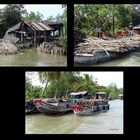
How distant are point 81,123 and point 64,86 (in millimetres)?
309

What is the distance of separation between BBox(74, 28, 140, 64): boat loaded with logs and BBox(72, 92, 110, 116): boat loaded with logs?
0.92 feet

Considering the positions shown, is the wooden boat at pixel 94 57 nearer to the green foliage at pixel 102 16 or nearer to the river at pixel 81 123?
the green foliage at pixel 102 16

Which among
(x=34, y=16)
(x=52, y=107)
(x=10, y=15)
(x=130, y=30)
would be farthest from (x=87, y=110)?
(x=10, y=15)

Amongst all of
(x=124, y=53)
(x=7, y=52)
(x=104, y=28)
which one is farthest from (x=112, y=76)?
(x=7, y=52)

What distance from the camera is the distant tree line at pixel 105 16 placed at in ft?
6.79

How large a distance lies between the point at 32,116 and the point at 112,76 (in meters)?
0.68

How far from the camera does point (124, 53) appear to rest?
2102mm

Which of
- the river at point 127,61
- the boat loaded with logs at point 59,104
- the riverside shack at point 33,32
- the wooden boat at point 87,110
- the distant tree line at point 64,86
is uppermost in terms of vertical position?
the riverside shack at point 33,32

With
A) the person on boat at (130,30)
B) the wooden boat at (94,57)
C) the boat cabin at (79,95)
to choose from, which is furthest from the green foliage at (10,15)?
the person on boat at (130,30)

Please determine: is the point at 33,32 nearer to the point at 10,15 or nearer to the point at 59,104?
the point at 10,15

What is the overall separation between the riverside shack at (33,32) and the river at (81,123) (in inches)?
23.0

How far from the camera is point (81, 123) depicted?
2068 millimetres

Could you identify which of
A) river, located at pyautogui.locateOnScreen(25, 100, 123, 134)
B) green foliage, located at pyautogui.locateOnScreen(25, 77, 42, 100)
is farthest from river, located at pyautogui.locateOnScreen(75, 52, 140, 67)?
green foliage, located at pyautogui.locateOnScreen(25, 77, 42, 100)

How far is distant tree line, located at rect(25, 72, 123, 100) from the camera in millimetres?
2076
